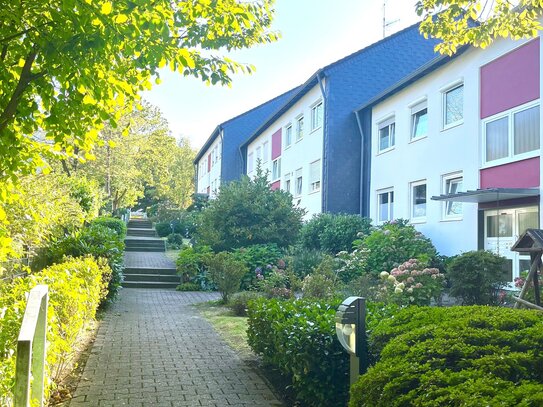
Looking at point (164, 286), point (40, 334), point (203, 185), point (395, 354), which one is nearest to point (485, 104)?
point (164, 286)

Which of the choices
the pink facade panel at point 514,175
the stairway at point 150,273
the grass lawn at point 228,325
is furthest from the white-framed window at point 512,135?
the stairway at point 150,273

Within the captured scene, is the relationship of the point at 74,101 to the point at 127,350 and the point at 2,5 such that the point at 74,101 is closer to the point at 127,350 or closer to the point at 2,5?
the point at 2,5

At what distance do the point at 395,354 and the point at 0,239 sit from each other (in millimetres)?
3170

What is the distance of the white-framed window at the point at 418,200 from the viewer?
56.2 feet

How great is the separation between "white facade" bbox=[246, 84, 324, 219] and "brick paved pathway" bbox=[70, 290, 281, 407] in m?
12.0

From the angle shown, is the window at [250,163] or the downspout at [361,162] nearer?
the downspout at [361,162]

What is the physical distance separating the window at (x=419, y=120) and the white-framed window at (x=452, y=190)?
6.33 feet

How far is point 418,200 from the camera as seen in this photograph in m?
17.5

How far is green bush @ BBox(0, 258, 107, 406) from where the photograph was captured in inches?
136

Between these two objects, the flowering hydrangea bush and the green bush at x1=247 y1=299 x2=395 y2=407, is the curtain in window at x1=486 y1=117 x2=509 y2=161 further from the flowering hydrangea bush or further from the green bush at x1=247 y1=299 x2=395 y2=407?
the green bush at x1=247 y1=299 x2=395 y2=407

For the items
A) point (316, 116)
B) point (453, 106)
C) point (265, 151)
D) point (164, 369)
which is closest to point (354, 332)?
point (164, 369)

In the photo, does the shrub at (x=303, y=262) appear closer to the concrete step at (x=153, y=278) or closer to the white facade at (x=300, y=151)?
the concrete step at (x=153, y=278)

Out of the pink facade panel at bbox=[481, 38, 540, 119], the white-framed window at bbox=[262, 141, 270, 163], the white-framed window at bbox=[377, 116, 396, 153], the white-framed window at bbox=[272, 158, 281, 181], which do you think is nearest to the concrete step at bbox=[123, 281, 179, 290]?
the white-framed window at bbox=[377, 116, 396, 153]

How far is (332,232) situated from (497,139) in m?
6.52
